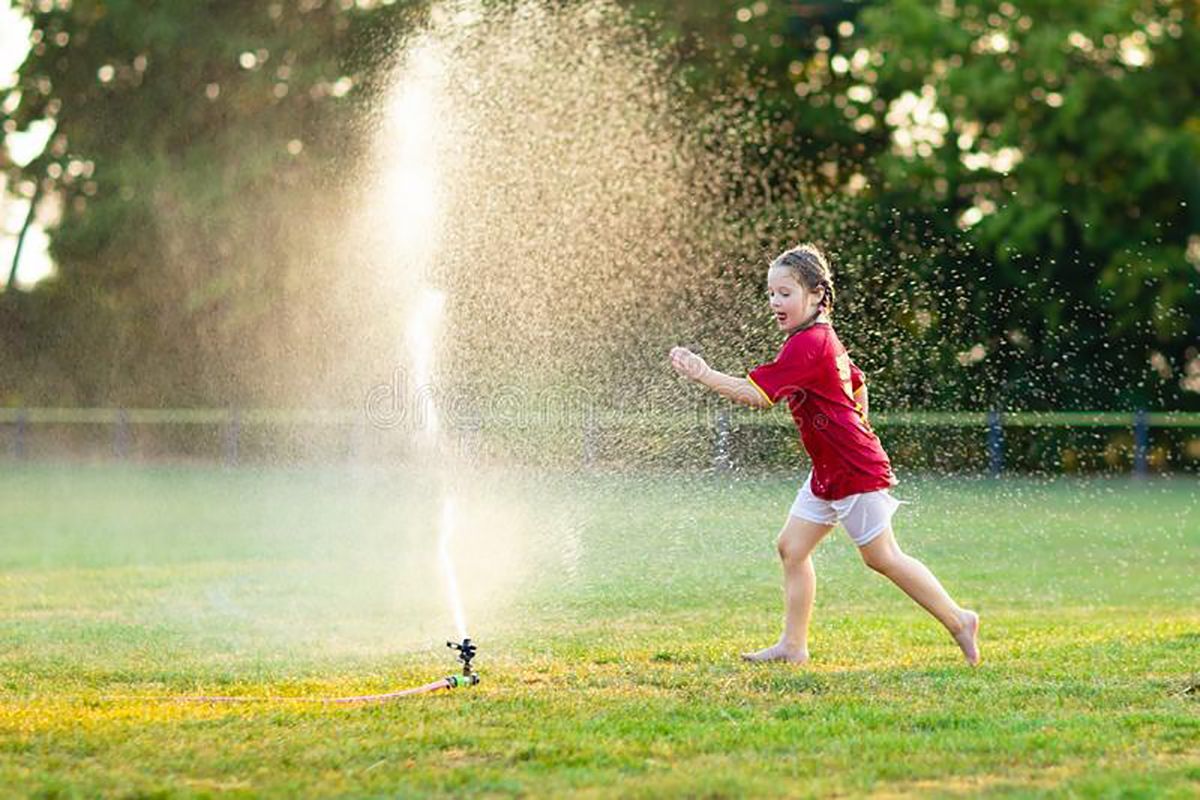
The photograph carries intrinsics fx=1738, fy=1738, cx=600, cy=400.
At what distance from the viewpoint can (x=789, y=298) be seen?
21.3 ft

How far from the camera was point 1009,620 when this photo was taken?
27.9 feet

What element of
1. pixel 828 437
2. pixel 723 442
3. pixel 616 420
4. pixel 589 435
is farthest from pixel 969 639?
pixel 723 442

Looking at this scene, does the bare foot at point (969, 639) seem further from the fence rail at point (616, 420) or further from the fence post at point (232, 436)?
the fence post at point (232, 436)

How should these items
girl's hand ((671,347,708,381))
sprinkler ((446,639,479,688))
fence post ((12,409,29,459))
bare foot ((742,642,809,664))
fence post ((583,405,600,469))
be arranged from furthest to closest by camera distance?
1. fence post ((12,409,29,459))
2. fence post ((583,405,600,469))
3. bare foot ((742,642,809,664))
4. girl's hand ((671,347,708,381))
5. sprinkler ((446,639,479,688))

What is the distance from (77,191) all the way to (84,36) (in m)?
2.78

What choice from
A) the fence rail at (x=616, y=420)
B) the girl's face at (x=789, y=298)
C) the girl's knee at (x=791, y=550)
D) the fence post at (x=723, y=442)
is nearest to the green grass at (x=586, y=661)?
the girl's knee at (x=791, y=550)

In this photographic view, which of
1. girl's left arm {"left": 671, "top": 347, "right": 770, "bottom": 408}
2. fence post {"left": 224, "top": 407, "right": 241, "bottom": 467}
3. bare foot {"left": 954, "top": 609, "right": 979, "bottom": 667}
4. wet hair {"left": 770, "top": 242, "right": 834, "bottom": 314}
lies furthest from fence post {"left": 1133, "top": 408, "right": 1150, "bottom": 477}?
girl's left arm {"left": 671, "top": 347, "right": 770, "bottom": 408}

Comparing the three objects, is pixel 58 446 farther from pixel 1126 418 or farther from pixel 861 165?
pixel 1126 418

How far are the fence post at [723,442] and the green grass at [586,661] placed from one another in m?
2.90

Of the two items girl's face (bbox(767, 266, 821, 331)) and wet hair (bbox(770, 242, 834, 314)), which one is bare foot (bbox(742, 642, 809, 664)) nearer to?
girl's face (bbox(767, 266, 821, 331))

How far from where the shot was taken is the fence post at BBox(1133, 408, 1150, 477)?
23.0 metres

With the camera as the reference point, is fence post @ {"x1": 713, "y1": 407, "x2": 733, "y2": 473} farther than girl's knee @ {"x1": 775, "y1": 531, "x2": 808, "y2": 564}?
Yes

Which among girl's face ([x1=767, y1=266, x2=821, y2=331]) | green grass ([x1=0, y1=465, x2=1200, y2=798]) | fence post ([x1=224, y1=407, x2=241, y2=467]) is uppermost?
fence post ([x1=224, y1=407, x2=241, y2=467])

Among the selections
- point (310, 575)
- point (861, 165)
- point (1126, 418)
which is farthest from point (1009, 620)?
point (861, 165)
